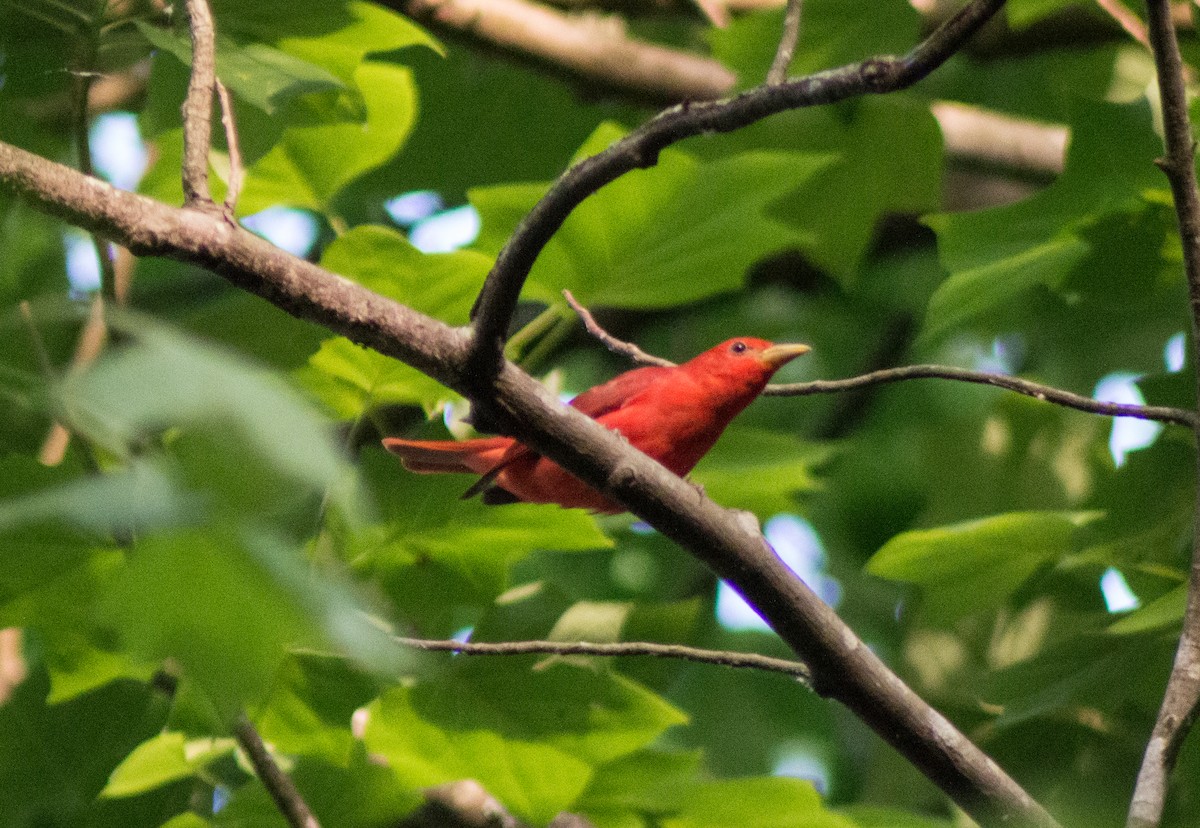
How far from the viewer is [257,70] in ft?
7.88

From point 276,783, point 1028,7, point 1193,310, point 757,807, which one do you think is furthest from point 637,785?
point 1028,7

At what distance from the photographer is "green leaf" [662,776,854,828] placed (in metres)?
2.69

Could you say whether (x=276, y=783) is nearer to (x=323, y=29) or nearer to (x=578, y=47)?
(x=323, y=29)

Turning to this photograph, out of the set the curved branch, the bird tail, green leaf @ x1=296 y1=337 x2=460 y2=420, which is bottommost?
the bird tail

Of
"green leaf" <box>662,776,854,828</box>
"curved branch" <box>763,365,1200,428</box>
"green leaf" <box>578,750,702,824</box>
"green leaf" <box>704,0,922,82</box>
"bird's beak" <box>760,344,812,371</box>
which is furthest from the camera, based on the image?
"bird's beak" <box>760,344,812,371</box>

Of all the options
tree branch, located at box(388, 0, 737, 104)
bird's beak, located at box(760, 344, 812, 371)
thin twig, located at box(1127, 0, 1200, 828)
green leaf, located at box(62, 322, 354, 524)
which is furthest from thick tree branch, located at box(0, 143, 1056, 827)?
tree branch, located at box(388, 0, 737, 104)

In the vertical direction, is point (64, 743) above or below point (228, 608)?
below

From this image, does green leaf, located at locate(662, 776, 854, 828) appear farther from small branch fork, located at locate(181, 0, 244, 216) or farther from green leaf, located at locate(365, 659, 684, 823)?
small branch fork, located at locate(181, 0, 244, 216)

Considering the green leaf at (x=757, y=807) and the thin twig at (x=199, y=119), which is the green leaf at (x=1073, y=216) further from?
the thin twig at (x=199, y=119)

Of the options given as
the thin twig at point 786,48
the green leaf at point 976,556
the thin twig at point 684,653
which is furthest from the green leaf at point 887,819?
the thin twig at point 786,48

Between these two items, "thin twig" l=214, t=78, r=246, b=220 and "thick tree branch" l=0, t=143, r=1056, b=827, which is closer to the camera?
"thick tree branch" l=0, t=143, r=1056, b=827

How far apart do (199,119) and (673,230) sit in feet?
4.24

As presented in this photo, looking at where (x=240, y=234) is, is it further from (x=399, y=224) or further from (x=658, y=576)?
(x=399, y=224)

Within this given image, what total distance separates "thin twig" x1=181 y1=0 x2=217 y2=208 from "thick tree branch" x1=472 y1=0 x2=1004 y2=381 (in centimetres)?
44
